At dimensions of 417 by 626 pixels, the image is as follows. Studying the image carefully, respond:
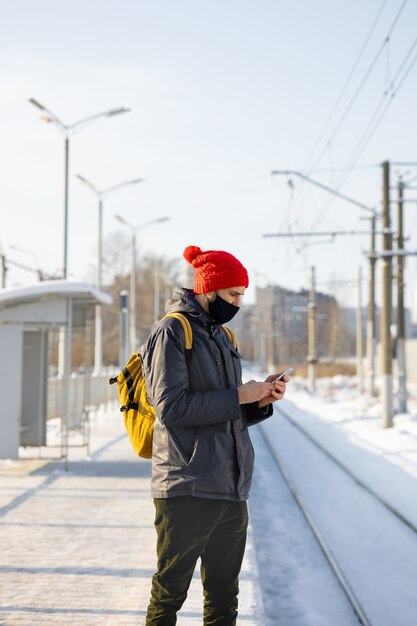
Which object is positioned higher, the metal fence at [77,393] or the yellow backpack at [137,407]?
the yellow backpack at [137,407]

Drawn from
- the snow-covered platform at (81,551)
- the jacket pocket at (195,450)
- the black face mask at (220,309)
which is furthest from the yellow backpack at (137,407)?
the snow-covered platform at (81,551)

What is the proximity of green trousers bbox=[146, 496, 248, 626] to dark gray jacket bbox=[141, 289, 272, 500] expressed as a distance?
0.21 feet

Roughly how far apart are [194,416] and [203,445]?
15 centimetres

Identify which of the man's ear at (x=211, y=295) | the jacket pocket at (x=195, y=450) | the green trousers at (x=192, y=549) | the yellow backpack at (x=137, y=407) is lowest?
the green trousers at (x=192, y=549)

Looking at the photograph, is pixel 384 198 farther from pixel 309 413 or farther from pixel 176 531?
pixel 176 531

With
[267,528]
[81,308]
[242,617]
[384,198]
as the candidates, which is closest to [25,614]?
[242,617]

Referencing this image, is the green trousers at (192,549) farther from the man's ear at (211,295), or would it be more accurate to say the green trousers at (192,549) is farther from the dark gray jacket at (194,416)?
the man's ear at (211,295)

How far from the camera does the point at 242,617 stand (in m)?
5.57

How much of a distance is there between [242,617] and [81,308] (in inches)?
364

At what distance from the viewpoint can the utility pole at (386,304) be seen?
69.4ft

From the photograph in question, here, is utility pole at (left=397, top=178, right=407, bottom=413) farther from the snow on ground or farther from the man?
the man

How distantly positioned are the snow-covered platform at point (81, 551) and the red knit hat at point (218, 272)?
2531 millimetres

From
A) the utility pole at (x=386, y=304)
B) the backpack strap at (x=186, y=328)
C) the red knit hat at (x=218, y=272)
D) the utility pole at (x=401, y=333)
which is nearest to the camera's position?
the backpack strap at (x=186, y=328)

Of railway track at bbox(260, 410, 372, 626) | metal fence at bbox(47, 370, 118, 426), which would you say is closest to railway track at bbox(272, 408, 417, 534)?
railway track at bbox(260, 410, 372, 626)
